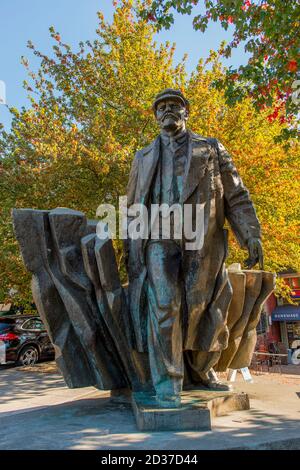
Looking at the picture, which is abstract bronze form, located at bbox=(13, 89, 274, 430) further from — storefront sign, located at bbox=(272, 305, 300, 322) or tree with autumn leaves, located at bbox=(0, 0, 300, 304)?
storefront sign, located at bbox=(272, 305, 300, 322)

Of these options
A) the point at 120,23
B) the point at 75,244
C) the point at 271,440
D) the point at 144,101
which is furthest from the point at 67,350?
the point at 120,23

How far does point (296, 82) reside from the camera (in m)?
7.71

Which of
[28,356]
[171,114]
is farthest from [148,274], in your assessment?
[28,356]

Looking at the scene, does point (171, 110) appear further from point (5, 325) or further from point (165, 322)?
point (5, 325)

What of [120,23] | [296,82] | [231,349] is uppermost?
[120,23]

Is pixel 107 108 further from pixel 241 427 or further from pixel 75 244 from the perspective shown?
pixel 241 427

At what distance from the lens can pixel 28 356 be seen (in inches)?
583

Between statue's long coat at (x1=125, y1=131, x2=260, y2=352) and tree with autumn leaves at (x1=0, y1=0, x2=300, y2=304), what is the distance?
7263 millimetres

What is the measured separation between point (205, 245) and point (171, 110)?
1332mm

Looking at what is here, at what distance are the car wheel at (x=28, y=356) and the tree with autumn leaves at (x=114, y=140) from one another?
2.32 m

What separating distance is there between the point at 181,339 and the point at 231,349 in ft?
3.23

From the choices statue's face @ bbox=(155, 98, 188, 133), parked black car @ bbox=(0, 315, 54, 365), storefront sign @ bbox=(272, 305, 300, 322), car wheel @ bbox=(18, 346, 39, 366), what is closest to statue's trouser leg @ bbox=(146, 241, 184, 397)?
statue's face @ bbox=(155, 98, 188, 133)

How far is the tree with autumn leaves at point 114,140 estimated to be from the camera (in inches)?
461

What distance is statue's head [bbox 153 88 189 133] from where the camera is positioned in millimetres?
4168
